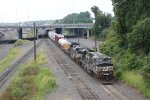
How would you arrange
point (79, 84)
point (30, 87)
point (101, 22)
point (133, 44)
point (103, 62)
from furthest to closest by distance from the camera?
point (101, 22)
point (133, 44)
point (103, 62)
point (79, 84)
point (30, 87)

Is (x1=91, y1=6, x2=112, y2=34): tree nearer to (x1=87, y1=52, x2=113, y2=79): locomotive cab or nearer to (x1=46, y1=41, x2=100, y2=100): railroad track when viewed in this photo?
A: (x1=46, y1=41, x2=100, y2=100): railroad track

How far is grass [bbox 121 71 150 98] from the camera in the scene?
36312mm

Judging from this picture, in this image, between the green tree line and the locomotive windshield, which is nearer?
the green tree line

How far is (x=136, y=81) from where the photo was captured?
39719 mm

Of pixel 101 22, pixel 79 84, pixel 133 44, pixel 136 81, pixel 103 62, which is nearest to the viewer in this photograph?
pixel 136 81

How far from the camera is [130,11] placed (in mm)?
51906

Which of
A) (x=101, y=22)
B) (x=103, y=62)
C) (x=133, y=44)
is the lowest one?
(x=103, y=62)

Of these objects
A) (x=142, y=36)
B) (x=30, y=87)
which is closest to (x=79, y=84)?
(x=30, y=87)

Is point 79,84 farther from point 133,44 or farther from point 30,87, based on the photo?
point 133,44

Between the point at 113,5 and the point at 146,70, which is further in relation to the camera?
the point at 113,5

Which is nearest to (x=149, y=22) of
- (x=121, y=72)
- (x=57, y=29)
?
(x=121, y=72)

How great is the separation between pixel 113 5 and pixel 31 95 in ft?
73.2

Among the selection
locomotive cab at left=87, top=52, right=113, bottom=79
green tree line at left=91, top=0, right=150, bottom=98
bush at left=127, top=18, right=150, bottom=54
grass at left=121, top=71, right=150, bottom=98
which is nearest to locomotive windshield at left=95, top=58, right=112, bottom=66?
locomotive cab at left=87, top=52, right=113, bottom=79

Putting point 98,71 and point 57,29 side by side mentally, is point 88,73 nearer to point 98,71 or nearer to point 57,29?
point 98,71
